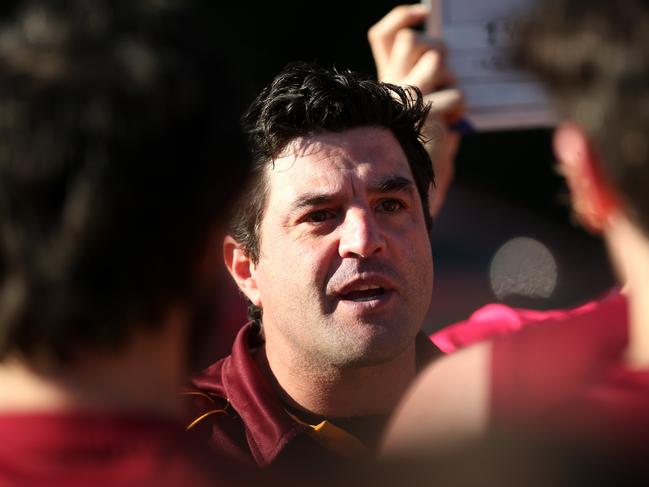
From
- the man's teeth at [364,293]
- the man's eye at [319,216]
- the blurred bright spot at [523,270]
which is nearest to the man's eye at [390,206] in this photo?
the man's eye at [319,216]

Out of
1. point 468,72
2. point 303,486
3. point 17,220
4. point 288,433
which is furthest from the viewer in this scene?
point 468,72

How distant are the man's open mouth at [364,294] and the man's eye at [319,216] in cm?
21

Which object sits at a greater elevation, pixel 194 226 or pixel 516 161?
pixel 194 226

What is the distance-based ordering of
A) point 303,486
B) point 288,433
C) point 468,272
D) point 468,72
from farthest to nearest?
point 468,272 < point 468,72 < point 288,433 < point 303,486

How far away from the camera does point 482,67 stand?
8.09ft

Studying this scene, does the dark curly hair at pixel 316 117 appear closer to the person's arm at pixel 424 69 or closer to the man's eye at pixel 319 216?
the person's arm at pixel 424 69

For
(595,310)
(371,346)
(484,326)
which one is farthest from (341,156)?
(595,310)

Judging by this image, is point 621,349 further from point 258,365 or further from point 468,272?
point 468,272

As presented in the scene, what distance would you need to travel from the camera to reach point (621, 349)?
3.76 ft

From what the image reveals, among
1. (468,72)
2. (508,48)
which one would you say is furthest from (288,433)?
(508,48)

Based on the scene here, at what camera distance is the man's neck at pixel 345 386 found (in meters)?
2.42

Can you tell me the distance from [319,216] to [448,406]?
4.43 feet

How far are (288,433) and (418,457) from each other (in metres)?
1.12

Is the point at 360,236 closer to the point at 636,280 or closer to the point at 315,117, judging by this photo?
the point at 315,117
